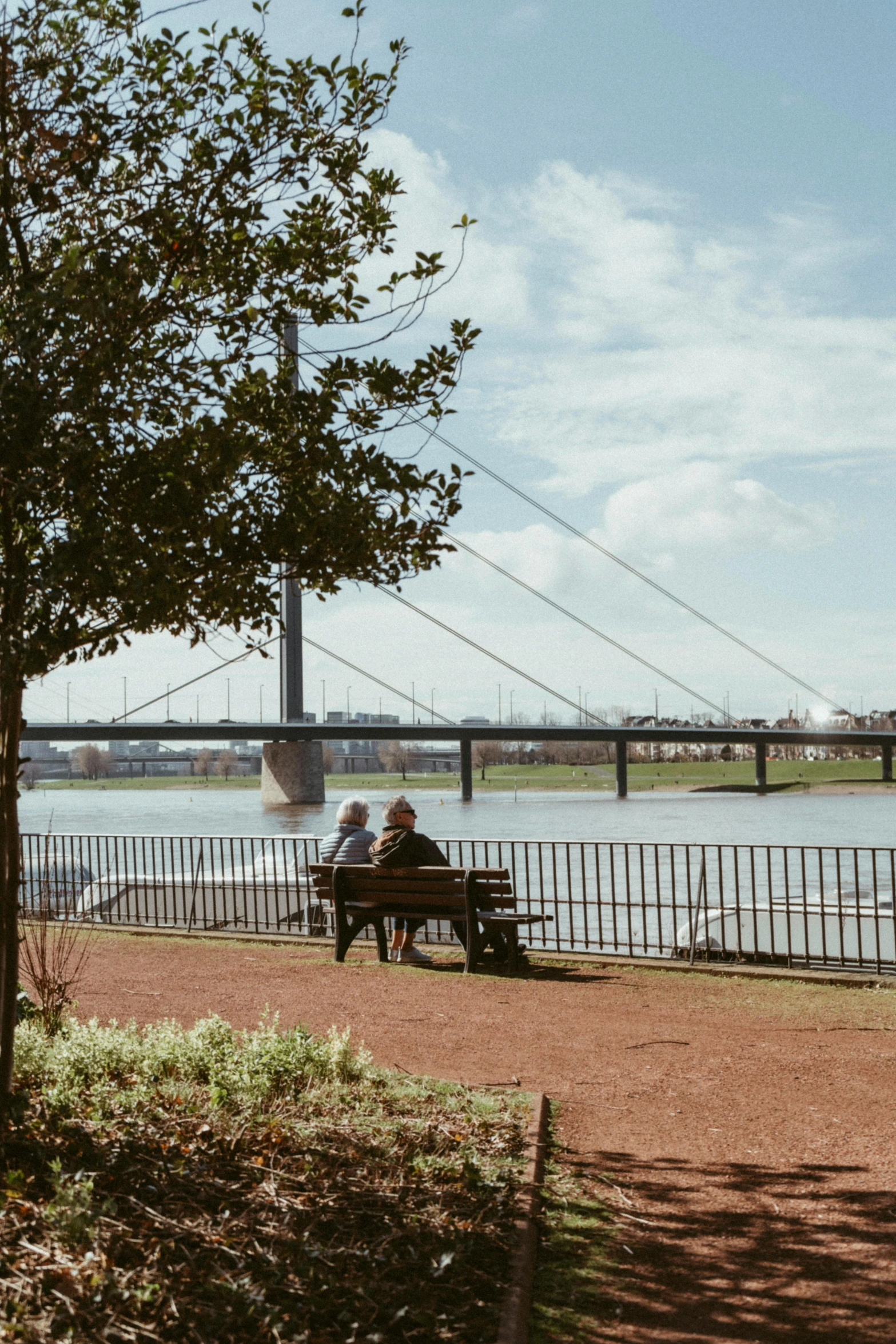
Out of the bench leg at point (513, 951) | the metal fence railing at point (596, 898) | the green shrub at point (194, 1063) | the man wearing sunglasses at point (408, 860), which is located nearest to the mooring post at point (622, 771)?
the metal fence railing at point (596, 898)

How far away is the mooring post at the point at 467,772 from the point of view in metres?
58.0

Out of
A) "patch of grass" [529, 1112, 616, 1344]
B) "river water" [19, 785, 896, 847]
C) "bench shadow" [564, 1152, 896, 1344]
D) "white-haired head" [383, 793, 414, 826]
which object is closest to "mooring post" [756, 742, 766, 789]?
"river water" [19, 785, 896, 847]

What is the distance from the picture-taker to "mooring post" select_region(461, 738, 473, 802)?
58.0m

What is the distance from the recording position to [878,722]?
53156mm

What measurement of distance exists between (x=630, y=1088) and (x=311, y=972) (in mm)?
3826

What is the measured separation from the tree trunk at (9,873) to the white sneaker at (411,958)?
5460 millimetres

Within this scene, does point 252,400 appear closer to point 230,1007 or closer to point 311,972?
point 230,1007

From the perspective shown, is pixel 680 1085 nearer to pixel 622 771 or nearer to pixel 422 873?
pixel 422 873

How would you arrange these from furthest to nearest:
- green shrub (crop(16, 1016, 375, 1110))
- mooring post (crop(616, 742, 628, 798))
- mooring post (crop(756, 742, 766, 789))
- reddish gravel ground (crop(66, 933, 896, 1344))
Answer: mooring post (crop(756, 742, 766, 789)) < mooring post (crop(616, 742, 628, 798)) < green shrub (crop(16, 1016, 375, 1110)) < reddish gravel ground (crop(66, 933, 896, 1344))

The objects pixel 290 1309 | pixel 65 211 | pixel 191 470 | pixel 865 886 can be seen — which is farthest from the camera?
pixel 865 886

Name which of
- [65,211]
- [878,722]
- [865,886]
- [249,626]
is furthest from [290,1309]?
[878,722]

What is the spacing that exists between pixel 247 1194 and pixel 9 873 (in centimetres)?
129

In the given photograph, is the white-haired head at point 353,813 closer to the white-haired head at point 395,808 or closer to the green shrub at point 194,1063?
the white-haired head at point 395,808

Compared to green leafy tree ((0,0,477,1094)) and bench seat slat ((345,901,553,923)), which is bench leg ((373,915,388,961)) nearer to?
bench seat slat ((345,901,553,923))
